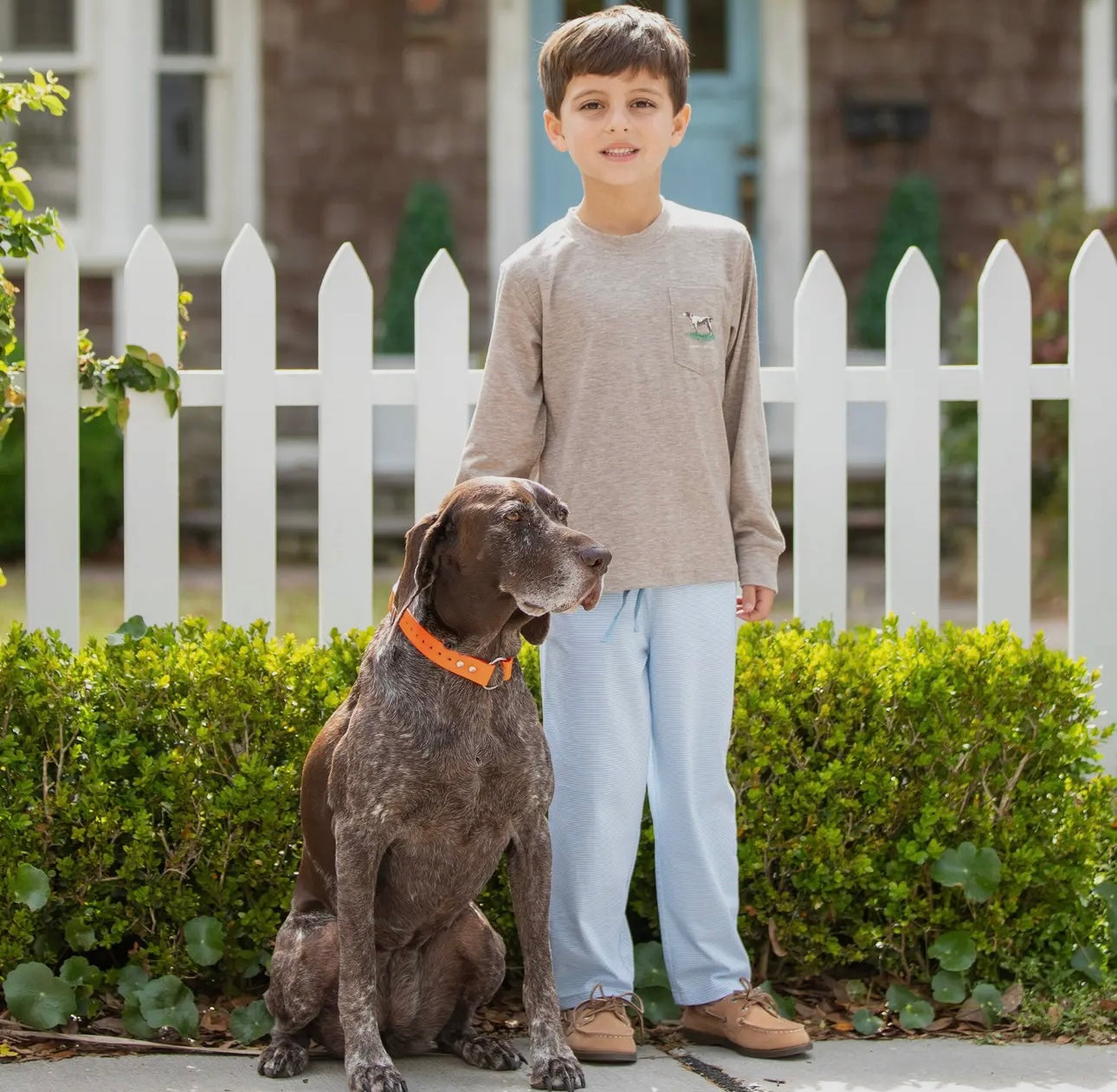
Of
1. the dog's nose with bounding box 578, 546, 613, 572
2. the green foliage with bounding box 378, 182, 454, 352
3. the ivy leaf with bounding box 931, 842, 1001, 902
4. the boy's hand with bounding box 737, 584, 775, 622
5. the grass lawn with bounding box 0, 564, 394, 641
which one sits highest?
the green foliage with bounding box 378, 182, 454, 352

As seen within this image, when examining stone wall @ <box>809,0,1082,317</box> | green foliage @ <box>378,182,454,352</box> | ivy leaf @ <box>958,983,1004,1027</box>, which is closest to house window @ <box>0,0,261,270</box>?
green foliage @ <box>378,182,454,352</box>

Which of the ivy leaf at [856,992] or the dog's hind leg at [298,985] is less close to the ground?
the dog's hind leg at [298,985]

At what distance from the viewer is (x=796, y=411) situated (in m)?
4.33

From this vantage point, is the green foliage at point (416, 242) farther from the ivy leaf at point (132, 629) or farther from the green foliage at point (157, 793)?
the green foliage at point (157, 793)

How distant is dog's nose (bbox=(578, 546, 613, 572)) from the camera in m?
2.74

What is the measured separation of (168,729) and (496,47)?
288 inches

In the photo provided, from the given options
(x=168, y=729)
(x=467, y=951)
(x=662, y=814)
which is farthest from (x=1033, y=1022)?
(x=168, y=729)

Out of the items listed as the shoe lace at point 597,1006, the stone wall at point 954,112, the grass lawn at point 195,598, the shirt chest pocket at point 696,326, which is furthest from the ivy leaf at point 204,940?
the stone wall at point 954,112

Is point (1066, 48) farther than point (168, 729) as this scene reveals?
Yes

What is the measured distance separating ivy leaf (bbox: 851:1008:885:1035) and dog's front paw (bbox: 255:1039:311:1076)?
1.19 m

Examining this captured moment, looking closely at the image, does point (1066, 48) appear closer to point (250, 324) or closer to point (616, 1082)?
point (250, 324)

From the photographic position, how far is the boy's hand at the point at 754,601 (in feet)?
11.2

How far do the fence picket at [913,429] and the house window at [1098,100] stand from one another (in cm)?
637

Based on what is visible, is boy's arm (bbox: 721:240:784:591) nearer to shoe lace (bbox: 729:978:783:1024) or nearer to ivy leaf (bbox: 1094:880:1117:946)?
shoe lace (bbox: 729:978:783:1024)
